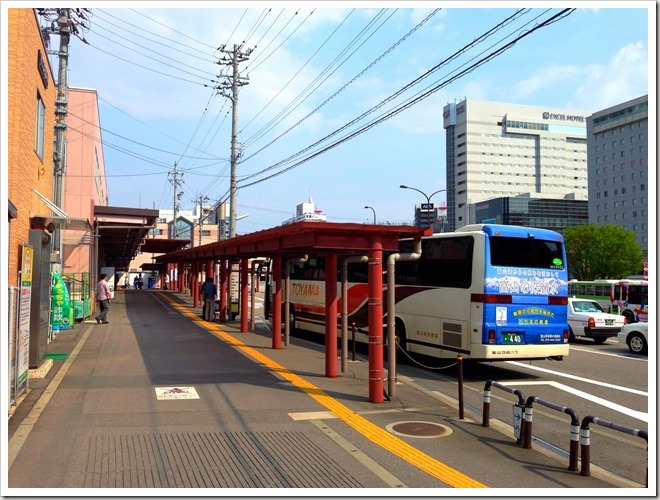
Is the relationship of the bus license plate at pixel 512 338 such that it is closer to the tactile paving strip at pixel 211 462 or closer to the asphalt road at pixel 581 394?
the asphalt road at pixel 581 394

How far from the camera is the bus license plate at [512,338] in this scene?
40.5 feet

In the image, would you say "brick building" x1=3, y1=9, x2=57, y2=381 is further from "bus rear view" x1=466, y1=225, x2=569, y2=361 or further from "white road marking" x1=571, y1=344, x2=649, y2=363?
"white road marking" x1=571, y1=344, x2=649, y2=363

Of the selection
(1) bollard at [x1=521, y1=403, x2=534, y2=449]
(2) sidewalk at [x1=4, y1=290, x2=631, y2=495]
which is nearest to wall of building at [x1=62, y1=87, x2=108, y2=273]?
(2) sidewalk at [x1=4, y1=290, x2=631, y2=495]

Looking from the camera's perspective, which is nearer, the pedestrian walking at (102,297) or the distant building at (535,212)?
the pedestrian walking at (102,297)

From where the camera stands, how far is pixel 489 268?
1245 centimetres

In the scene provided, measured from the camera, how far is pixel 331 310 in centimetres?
1155

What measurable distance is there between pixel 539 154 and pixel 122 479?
178 meters

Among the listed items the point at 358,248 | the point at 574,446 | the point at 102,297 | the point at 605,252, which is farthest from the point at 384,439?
the point at 605,252

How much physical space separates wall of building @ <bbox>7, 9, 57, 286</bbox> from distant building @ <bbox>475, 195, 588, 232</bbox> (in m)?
106

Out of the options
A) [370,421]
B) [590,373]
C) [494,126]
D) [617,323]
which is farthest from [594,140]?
[370,421]

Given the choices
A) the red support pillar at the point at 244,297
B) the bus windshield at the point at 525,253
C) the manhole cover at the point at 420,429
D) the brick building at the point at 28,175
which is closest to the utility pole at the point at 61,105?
the brick building at the point at 28,175

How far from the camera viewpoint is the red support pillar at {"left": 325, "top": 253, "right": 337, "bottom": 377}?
452 inches

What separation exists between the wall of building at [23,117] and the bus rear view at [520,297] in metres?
9.17

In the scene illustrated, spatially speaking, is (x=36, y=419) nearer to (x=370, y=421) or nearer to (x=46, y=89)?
(x=370, y=421)
